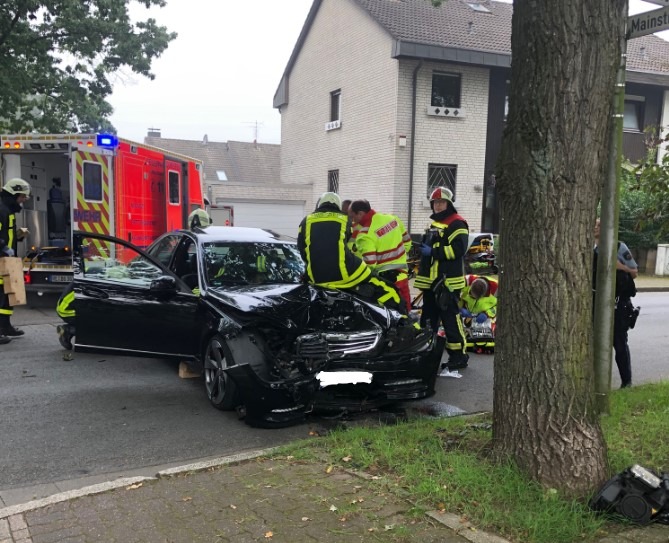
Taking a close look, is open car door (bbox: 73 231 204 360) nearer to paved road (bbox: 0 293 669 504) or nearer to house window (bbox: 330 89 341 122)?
paved road (bbox: 0 293 669 504)

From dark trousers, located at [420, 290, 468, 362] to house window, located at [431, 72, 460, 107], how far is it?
1368 centimetres

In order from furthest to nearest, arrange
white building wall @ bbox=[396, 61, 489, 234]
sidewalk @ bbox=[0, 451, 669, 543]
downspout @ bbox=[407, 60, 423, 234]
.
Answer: white building wall @ bbox=[396, 61, 489, 234], downspout @ bbox=[407, 60, 423, 234], sidewalk @ bbox=[0, 451, 669, 543]

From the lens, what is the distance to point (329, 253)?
5.50 meters

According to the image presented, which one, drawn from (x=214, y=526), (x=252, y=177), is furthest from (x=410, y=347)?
(x=252, y=177)

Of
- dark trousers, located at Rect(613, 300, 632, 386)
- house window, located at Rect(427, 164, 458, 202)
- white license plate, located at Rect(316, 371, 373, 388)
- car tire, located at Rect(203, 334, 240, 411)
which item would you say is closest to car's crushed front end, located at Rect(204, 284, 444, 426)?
white license plate, located at Rect(316, 371, 373, 388)

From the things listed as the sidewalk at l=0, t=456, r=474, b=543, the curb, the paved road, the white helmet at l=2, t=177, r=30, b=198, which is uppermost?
the white helmet at l=2, t=177, r=30, b=198

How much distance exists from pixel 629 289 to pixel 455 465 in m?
2.91

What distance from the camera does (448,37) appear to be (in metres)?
18.9

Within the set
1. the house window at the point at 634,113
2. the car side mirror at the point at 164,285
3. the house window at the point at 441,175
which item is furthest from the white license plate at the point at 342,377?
the house window at the point at 634,113

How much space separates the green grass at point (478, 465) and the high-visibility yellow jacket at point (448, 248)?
1.79 metres

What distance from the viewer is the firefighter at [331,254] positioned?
18.1 ft

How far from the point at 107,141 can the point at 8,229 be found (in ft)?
7.01

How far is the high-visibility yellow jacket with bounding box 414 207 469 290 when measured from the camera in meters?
6.01

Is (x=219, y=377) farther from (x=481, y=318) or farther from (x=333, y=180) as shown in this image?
(x=333, y=180)
